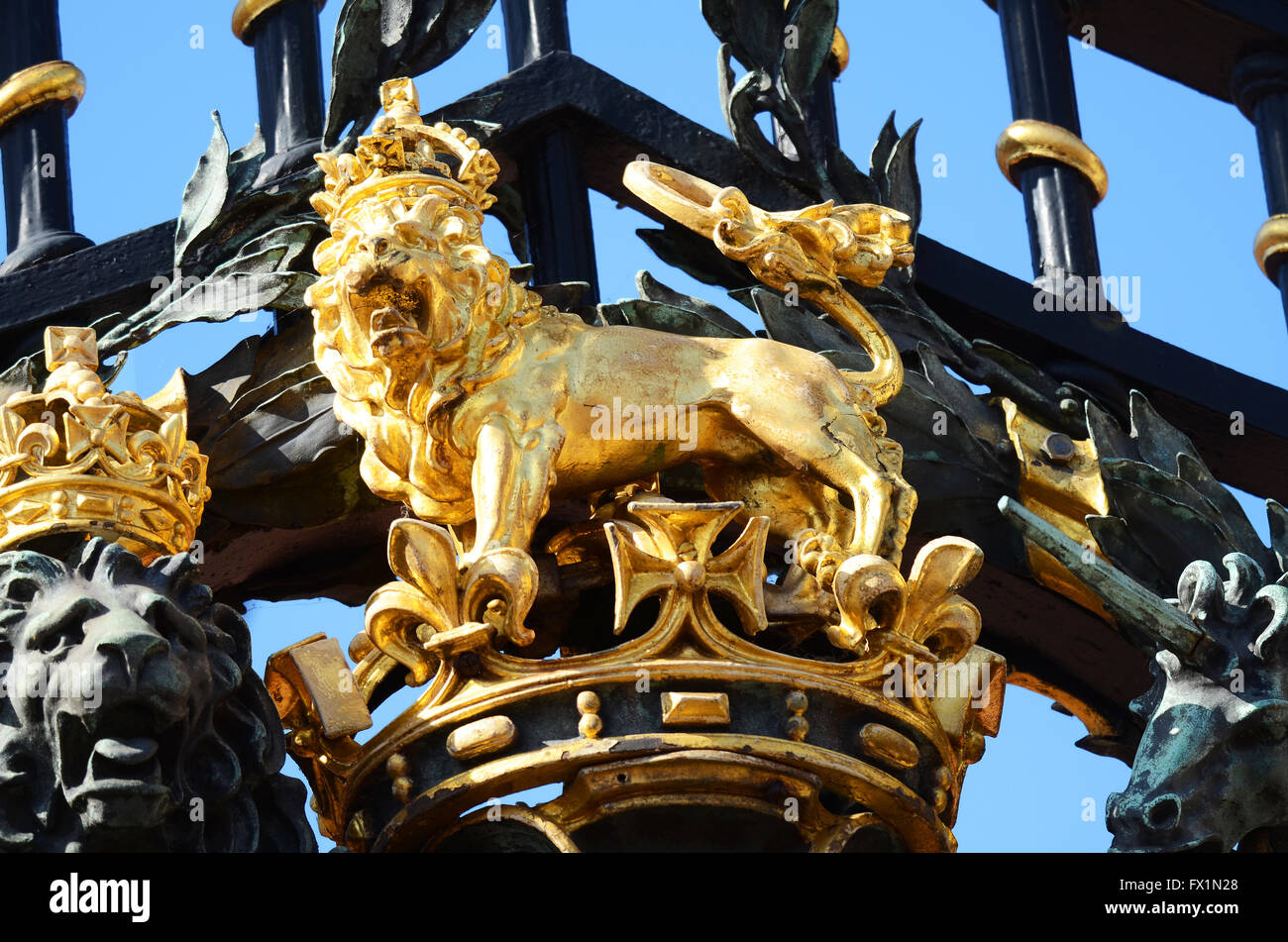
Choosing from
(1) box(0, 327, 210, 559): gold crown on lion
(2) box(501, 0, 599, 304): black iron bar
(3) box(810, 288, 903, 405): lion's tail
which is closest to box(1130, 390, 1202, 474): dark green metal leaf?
(3) box(810, 288, 903, 405): lion's tail

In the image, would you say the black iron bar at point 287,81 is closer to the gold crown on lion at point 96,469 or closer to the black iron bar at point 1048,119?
the gold crown on lion at point 96,469

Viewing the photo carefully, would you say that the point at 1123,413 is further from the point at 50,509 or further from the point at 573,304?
the point at 50,509

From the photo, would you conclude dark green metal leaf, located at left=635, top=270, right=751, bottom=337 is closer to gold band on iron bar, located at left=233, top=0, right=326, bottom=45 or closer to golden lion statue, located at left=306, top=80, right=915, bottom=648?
golden lion statue, located at left=306, top=80, right=915, bottom=648

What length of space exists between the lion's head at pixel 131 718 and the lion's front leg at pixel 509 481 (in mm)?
353

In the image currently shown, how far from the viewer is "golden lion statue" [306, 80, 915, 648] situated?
4.45m

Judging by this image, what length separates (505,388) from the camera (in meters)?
4.50

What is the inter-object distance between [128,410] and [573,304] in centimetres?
67

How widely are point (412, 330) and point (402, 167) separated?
315mm

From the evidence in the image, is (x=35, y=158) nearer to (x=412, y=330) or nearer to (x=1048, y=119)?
(x=412, y=330)

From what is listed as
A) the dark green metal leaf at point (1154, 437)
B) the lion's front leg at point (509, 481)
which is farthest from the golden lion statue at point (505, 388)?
the dark green metal leaf at point (1154, 437)

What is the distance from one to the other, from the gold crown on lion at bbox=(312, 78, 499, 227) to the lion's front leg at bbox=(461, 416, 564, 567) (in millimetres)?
341

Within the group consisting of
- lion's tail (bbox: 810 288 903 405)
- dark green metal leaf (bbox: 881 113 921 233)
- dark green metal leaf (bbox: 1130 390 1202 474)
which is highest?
dark green metal leaf (bbox: 881 113 921 233)

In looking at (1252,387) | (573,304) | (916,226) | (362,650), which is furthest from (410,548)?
(1252,387)

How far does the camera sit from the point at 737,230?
4.77m
